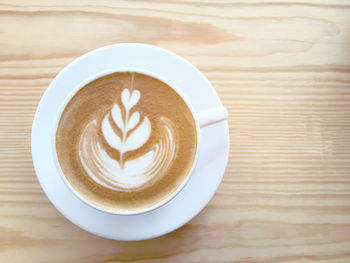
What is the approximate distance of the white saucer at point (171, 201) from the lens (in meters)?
0.94

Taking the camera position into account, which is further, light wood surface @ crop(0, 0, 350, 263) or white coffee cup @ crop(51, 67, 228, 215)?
light wood surface @ crop(0, 0, 350, 263)

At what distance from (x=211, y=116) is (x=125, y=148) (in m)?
0.24

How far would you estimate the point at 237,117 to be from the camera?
1.11m

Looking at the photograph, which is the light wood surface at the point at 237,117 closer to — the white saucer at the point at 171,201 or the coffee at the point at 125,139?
the white saucer at the point at 171,201

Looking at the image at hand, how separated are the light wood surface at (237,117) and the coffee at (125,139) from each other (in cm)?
27

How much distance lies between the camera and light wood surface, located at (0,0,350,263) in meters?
1.07

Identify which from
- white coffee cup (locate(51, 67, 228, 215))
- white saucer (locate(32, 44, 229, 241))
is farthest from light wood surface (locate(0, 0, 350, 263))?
white coffee cup (locate(51, 67, 228, 215))

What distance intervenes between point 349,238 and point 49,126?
3.36ft

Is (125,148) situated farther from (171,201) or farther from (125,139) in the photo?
(171,201)

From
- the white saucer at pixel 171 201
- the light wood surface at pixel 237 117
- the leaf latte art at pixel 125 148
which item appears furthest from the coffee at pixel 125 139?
the light wood surface at pixel 237 117

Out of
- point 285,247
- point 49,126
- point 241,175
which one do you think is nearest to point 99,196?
point 49,126

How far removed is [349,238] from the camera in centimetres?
111

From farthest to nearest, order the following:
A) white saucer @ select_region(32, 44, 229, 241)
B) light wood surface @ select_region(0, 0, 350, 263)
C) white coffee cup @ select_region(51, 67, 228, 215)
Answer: light wood surface @ select_region(0, 0, 350, 263) < white saucer @ select_region(32, 44, 229, 241) < white coffee cup @ select_region(51, 67, 228, 215)

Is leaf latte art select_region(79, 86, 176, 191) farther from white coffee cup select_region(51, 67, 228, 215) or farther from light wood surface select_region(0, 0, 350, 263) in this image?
light wood surface select_region(0, 0, 350, 263)
